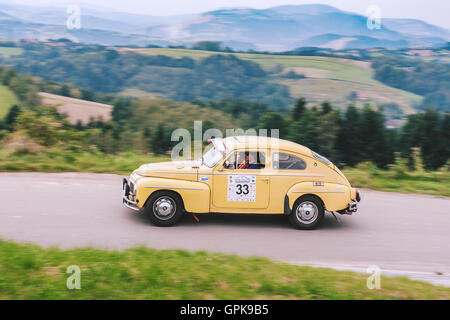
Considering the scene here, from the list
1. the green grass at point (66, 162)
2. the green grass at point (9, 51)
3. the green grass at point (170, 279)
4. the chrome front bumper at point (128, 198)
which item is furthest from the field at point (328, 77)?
the green grass at point (170, 279)

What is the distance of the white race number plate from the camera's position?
27.3ft

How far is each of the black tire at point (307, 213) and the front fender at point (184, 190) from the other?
171 centimetres

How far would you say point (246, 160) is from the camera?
8.47 metres

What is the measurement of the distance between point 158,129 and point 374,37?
51078 mm

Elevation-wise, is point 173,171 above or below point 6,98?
below

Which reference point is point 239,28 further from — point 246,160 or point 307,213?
point 307,213

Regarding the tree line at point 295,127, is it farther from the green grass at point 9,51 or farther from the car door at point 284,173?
the green grass at point 9,51

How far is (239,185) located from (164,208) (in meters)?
1.46

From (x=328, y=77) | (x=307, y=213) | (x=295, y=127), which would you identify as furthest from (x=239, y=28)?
(x=307, y=213)

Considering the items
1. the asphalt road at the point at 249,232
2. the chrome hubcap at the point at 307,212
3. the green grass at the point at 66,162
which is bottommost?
the asphalt road at the point at 249,232

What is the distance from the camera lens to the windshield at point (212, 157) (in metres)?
8.48

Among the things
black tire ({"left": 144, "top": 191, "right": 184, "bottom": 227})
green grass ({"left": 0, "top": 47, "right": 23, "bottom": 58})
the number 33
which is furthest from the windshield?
green grass ({"left": 0, "top": 47, "right": 23, "bottom": 58})

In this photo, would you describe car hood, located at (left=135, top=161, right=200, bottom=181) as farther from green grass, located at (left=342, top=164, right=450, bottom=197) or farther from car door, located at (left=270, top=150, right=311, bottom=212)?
green grass, located at (left=342, top=164, right=450, bottom=197)
